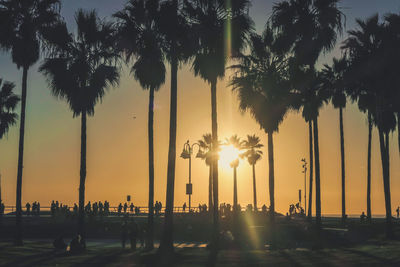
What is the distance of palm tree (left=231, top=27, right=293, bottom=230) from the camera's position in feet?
118

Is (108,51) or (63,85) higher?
(108,51)

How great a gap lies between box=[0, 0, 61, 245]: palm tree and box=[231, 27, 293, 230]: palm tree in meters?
12.3

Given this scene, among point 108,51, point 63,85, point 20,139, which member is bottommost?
point 20,139

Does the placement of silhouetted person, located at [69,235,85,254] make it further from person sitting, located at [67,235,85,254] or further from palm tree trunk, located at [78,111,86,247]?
→ palm tree trunk, located at [78,111,86,247]

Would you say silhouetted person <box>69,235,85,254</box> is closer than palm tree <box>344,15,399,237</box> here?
Yes

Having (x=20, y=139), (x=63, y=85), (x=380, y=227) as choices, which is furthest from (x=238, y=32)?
(x=380, y=227)

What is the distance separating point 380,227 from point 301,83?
19251mm

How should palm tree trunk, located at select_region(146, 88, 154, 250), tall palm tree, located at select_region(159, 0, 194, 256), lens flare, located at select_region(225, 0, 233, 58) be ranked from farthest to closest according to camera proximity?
palm tree trunk, located at select_region(146, 88, 154, 250)
lens flare, located at select_region(225, 0, 233, 58)
tall palm tree, located at select_region(159, 0, 194, 256)

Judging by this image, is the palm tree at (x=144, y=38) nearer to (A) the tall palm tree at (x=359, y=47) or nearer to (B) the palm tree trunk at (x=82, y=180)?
(B) the palm tree trunk at (x=82, y=180)

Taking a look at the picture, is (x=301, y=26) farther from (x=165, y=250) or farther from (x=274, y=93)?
(x=165, y=250)

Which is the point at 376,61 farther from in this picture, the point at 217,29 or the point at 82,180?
the point at 82,180

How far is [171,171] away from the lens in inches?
1145

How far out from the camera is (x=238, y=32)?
31.8 metres

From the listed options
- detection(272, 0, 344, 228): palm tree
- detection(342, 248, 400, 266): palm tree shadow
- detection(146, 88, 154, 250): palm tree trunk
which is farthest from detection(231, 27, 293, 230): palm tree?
detection(342, 248, 400, 266): palm tree shadow
